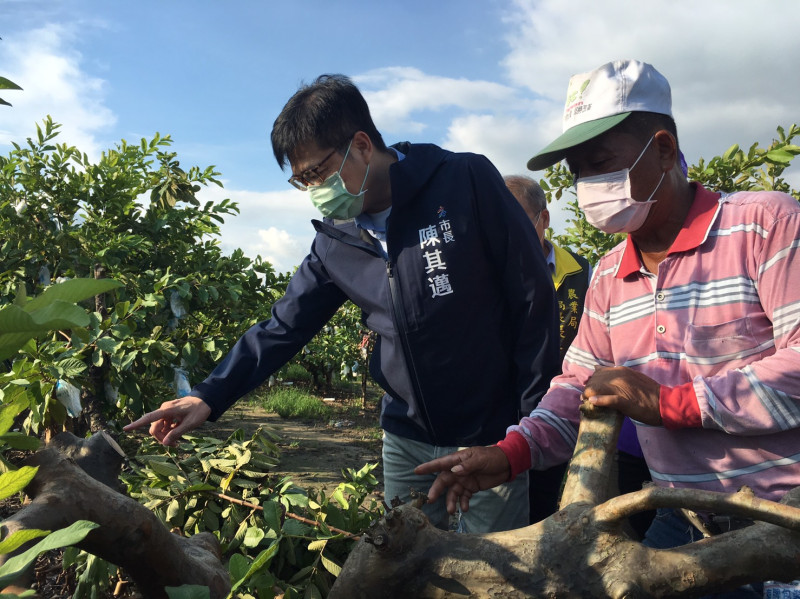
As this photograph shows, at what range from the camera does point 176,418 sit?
2305 millimetres

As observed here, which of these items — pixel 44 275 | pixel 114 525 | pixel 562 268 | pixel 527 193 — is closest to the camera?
pixel 114 525

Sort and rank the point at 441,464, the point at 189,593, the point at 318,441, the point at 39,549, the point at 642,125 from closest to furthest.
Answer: the point at 39,549 < the point at 189,593 < the point at 441,464 < the point at 642,125 < the point at 318,441

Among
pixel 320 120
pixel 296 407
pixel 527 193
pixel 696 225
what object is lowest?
pixel 296 407

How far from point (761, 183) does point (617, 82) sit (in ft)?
13.0

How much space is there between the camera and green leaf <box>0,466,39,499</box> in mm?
865

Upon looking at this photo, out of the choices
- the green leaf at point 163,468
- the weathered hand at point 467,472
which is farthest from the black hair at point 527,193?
the weathered hand at point 467,472

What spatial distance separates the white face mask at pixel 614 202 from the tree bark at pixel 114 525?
4.12ft

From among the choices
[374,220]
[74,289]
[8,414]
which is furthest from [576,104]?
[8,414]

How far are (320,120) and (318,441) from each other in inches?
252

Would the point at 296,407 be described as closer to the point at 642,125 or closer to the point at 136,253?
the point at 136,253

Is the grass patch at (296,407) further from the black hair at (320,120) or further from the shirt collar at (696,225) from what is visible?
the shirt collar at (696,225)

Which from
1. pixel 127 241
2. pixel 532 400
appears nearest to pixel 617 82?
pixel 532 400

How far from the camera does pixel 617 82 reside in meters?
1.59

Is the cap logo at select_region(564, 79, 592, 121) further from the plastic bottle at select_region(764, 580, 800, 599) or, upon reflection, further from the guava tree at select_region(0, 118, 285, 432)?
the guava tree at select_region(0, 118, 285, 432)
